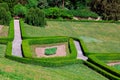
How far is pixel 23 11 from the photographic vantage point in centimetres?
5222

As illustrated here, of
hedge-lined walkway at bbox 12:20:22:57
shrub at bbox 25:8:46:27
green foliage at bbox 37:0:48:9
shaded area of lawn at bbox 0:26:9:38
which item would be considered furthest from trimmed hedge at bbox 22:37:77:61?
green foliage at bbox 37:0:48:9

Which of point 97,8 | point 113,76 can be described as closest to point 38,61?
point 113,76

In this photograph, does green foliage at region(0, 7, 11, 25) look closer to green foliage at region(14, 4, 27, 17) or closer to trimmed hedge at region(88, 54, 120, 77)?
green foliage at region(14, 4, 27, 17)

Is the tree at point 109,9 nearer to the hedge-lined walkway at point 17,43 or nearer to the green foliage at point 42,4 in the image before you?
the green foliage at point 42,4

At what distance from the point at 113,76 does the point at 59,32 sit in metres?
19.3

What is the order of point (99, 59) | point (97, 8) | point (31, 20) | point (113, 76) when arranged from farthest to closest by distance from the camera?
point (97, 8) → point (31, 20) → point (99, 59) → point (113, 76)

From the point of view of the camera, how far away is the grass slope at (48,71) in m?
17.1

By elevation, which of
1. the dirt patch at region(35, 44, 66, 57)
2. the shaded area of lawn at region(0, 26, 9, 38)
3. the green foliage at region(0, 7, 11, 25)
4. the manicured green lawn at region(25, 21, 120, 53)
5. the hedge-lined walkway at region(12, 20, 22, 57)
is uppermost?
the green foliage at region(0, 7, 11, 25)

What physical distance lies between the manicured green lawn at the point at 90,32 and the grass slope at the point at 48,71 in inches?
307

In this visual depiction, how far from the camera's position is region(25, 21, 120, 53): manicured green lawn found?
33513mm

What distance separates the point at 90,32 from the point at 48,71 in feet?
73.0

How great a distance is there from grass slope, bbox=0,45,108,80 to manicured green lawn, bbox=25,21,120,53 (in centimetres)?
779

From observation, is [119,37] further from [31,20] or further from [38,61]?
[38,61]

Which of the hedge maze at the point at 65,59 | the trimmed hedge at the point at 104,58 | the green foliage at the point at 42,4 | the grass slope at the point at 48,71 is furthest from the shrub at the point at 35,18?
the green foliage at the point at 42,4
